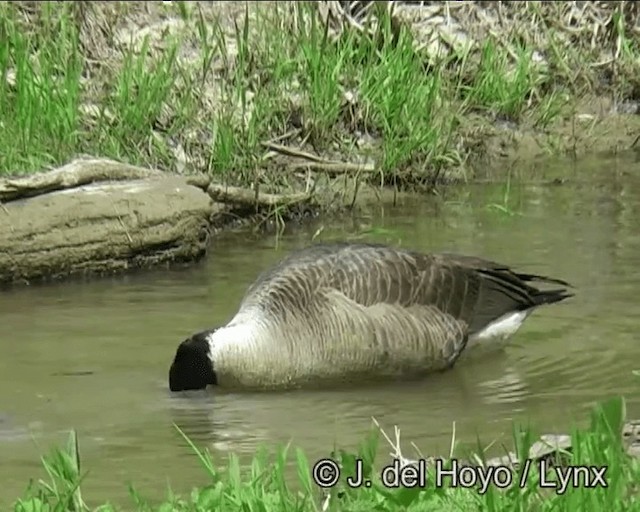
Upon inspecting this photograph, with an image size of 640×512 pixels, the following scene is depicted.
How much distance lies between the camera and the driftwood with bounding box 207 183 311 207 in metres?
10.3

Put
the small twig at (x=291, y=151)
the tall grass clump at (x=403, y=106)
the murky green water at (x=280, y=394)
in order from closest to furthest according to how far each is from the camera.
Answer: the murky green water at (x=280, y=394)
the small twig at (x=291, y=151)
the tall grass clump at (x=403, y=106)

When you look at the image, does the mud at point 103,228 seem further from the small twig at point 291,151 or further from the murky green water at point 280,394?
the small twig at point 291,151

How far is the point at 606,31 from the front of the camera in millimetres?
13852

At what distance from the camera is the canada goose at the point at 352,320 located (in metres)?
7.61

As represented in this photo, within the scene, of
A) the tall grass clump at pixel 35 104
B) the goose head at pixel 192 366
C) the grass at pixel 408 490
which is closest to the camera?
the grass at pixel 408 490

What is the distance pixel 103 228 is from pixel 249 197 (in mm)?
1258

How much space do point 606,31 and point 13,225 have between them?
20.5 feet

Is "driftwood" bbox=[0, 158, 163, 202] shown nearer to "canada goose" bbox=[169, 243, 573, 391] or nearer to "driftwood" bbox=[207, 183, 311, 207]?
"driftwood" bbox=[207, 183, 311, 207]

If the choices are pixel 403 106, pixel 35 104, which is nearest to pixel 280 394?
pixel 35 104

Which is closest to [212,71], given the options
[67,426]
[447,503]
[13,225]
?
[13,225]

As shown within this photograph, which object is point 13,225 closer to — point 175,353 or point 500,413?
point 175,353

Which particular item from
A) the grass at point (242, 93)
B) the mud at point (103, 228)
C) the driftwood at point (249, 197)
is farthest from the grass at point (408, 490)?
the driftwood at point (249, 197)

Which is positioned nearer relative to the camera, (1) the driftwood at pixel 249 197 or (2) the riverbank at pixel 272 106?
(2) the riverbank at pixel 272 106

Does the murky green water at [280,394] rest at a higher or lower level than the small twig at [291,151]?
lower
